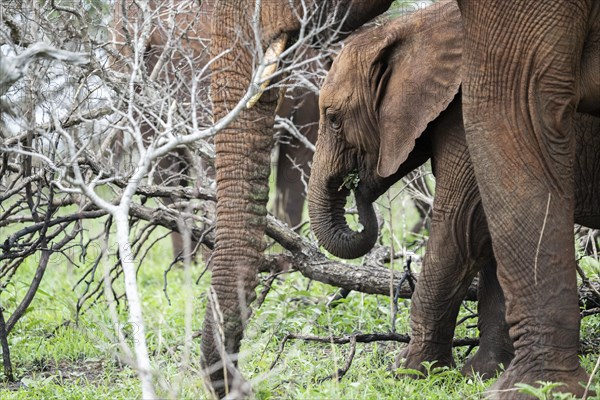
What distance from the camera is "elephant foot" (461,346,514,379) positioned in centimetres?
487

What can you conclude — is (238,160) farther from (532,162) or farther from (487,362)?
(487,362)

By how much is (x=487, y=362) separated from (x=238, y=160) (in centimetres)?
165

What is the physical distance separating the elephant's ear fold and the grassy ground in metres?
1.00

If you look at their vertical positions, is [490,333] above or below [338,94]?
below

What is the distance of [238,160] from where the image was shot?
4.09 meters

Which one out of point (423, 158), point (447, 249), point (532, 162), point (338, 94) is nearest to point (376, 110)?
point (338, 94)

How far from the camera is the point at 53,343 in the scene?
5.86 m

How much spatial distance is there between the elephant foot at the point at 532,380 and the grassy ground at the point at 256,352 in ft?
0.74

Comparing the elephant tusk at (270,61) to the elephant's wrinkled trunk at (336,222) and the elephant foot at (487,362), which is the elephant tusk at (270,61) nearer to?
the elephant's wrinkled trunk at (336,222)

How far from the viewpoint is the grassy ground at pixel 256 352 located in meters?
4.36

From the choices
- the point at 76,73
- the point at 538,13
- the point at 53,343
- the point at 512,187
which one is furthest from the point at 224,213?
the point at 53,343

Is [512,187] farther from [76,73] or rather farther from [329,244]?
[76,73]

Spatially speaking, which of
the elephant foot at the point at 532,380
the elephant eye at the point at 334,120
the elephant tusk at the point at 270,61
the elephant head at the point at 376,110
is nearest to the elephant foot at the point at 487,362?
the elephant foot at the point at 532,380

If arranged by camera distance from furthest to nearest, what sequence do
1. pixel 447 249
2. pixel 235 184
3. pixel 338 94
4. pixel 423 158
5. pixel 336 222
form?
pixel 336 222 < pixel 338 94 < pixel 423 158 < pixel 447 249 < pixel 235 184
